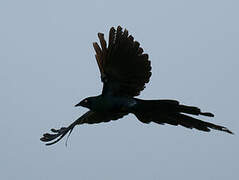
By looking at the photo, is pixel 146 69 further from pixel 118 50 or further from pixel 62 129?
pixel 62 129

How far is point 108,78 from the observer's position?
744 centimetres

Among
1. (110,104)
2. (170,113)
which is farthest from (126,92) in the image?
(170,113)

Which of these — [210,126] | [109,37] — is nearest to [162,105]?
[210,126]

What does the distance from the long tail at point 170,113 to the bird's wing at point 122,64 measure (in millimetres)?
323

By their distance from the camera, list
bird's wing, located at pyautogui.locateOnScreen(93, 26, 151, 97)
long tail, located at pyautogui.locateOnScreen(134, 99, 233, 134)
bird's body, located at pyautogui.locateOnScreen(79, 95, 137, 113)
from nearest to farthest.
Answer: long tail, located at pyautogui.locateOnScreen(134, 99, 233, 134)
bird's wing, located at pyautogui.locateOnScreen(93, 26, 151, 97)
bird's body, located at pyautogui.locateOnScreen(79, 95, 137, 113)

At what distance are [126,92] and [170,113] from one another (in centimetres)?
81

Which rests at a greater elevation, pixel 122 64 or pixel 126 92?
pixel 122 64

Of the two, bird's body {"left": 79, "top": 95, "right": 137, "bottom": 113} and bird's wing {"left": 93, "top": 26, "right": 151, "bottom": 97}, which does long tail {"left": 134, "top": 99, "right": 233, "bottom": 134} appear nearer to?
bird's body {"left": 79, "top": 95, "right": 137, "bottom": 113}

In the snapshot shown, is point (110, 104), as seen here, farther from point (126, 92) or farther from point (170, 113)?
point (170, 113)

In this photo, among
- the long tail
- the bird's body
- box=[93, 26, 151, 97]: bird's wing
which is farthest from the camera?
the bird's body

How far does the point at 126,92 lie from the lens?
754 centimetres

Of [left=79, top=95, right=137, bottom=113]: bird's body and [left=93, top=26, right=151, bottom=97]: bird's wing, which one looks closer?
[left=93, top=26, right=151, bottom=97]: bird's wing

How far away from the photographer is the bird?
7.10 m

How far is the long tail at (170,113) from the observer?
693 cm
